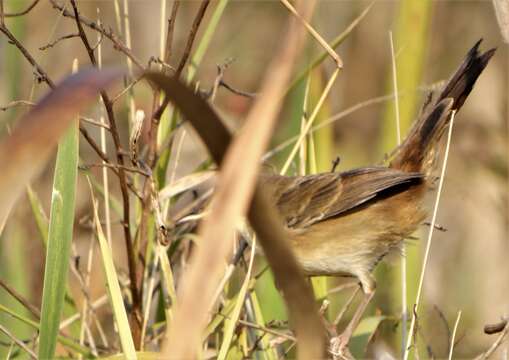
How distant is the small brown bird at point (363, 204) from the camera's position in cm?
288

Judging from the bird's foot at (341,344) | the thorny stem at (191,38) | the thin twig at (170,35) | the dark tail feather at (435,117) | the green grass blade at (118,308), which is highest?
the thin twig at (170,35)

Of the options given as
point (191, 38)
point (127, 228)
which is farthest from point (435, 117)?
point (127, 228)

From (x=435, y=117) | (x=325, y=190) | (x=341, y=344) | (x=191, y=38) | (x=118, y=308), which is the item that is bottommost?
(x=341, y=344)

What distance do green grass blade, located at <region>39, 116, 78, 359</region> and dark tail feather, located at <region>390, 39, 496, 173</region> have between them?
1.31m

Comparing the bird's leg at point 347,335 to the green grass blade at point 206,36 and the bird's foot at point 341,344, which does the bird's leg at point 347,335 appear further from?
the green grass blade at point 206,36

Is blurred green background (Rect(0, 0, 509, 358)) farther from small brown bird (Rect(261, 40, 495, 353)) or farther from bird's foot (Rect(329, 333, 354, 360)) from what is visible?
bird's foot (Rect(329, 333, 354, 360))

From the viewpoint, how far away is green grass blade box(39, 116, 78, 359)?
5.86 feet

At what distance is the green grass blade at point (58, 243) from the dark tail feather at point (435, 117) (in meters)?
1.31

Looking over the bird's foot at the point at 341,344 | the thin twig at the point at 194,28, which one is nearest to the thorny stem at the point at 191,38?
the thin twig at the point at 194,28

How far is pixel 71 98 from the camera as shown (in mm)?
1196

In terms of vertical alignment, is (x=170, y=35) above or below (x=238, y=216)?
above

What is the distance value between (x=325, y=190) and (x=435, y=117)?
18.5 inches

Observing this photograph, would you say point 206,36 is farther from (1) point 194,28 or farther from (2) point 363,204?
(2) point 363,204

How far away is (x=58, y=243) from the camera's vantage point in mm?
1861
